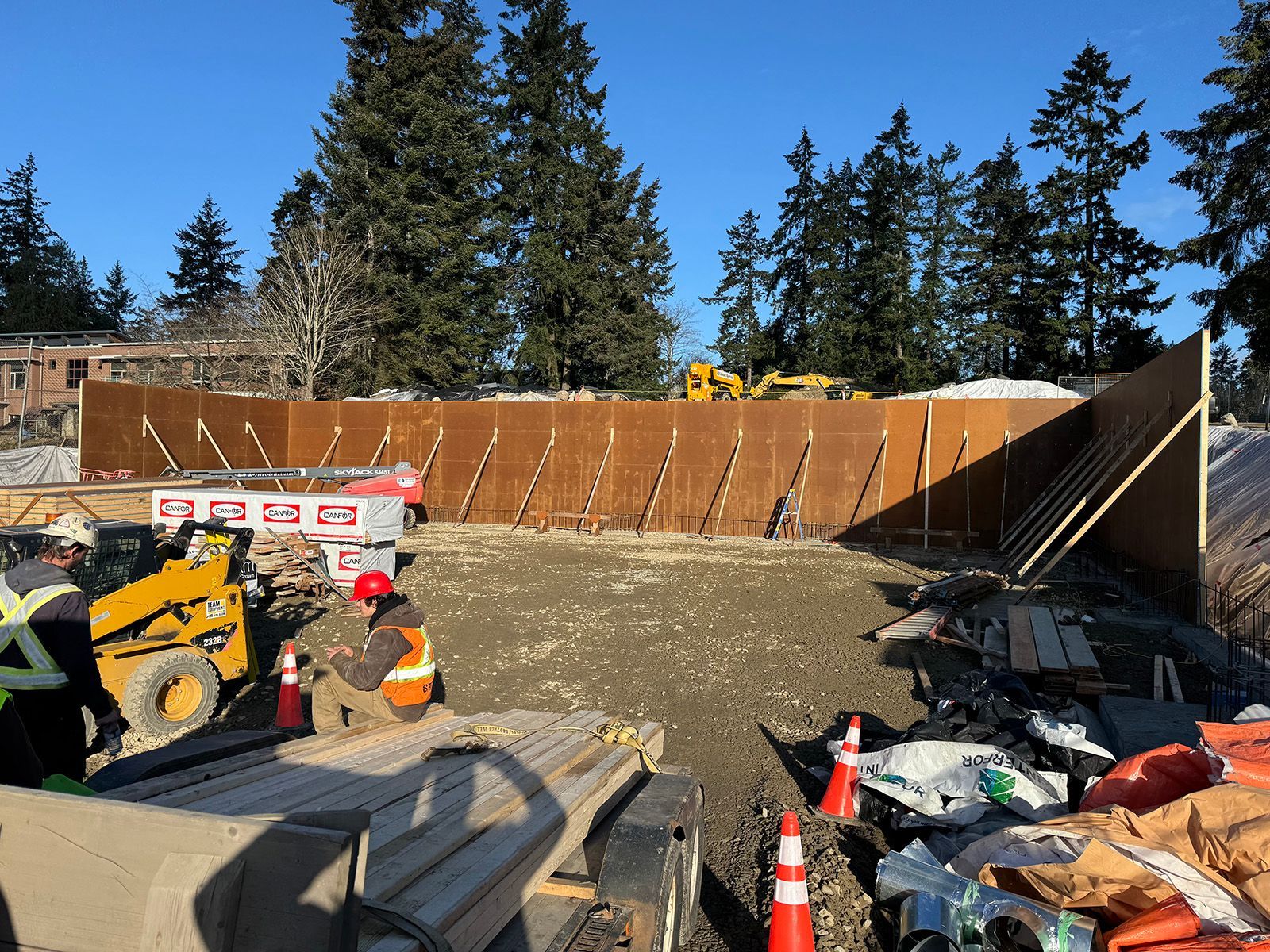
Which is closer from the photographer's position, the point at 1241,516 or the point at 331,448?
the point at 1241,516

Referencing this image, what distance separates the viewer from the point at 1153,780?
4133 millimetres

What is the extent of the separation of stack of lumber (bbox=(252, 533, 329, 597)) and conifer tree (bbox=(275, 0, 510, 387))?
68.0 feet

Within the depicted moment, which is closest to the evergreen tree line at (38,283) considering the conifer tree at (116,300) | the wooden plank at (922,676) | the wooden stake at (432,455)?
the conifer tree at (116,300)

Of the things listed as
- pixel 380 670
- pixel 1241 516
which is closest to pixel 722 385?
pixel 1241 516

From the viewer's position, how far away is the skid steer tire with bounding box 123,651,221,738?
600cm

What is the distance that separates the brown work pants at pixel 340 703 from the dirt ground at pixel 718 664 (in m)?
2.12

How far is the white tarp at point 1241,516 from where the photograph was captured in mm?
9461

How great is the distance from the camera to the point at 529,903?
2.67 m

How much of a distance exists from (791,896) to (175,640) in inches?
223

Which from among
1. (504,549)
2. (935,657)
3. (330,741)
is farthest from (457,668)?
(504,549)

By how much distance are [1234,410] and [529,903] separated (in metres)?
65.4

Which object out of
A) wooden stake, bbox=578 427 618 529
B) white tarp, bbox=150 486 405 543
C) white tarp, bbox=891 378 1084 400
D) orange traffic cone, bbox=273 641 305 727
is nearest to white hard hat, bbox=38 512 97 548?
orange traffic cone, bbox=273 641 305 727

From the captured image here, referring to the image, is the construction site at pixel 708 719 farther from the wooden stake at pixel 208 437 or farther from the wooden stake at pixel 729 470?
the wooden stake at pixel 729 470

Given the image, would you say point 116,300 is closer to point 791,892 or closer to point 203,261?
point 203,261
